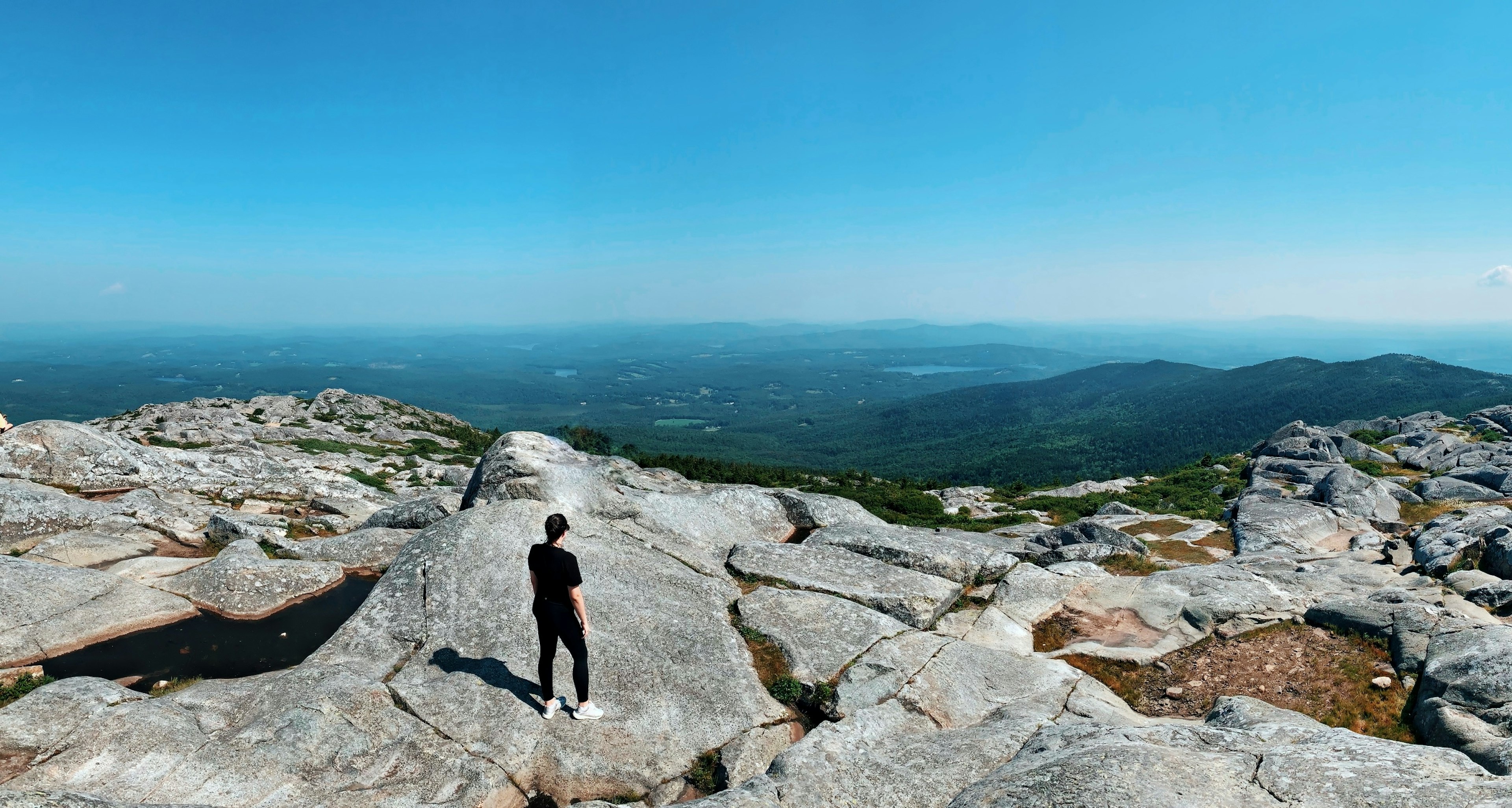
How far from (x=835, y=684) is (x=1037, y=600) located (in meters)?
7.50

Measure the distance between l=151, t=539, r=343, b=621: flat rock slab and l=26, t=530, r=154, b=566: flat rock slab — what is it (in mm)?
2673

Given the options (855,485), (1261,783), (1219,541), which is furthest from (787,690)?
(855,485)

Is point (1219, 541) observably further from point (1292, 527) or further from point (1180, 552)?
point (1180, 552)

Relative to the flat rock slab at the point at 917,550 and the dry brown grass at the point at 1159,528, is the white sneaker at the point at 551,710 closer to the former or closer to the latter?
the flat rock slab at the point at 917,550

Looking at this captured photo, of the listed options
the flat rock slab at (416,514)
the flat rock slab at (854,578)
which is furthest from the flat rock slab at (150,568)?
the flat rock slab at (854,578)

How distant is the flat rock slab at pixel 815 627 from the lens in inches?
504

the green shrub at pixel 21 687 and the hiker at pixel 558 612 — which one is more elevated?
the hiker at pixel 558 612

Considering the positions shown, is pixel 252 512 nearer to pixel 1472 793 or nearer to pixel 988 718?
pixel 988 718

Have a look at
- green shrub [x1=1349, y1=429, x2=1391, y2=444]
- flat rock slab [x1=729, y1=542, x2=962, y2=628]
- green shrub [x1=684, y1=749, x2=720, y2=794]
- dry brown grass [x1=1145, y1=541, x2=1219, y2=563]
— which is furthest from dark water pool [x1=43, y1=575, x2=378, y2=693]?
green shrub [x1=1349, y1=429, x2=1391, y2=444]

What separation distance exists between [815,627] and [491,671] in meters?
6.43

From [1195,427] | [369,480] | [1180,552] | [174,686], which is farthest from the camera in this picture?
[1195,427]

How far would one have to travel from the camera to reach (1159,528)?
94.7ft

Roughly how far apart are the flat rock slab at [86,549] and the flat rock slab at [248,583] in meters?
2.67

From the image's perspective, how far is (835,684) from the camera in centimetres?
1212
